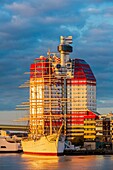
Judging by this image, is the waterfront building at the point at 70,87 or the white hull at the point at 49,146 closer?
the white hull at the point at 49,146

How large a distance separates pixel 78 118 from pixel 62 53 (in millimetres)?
25917

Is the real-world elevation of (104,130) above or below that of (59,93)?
below

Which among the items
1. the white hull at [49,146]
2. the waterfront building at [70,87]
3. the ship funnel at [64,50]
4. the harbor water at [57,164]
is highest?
the ship funnel at [64,50]

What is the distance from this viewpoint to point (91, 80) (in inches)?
7594

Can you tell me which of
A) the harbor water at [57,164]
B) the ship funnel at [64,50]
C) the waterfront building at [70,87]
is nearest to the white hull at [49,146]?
the harbor water at [57,164]

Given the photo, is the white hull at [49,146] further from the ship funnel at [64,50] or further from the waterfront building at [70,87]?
the ship funnel at [64,50]

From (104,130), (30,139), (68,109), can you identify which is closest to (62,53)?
(68,109)

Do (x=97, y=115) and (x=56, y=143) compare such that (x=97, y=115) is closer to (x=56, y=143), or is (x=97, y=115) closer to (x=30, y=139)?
(x=30, y=139)

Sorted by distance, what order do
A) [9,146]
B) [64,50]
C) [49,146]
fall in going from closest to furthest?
[49,146] < [9,146] < [64,50]

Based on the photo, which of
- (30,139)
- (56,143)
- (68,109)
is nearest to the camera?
(56,143)

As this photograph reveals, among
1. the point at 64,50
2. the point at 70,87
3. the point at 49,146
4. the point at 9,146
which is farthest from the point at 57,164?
the point at 64,50

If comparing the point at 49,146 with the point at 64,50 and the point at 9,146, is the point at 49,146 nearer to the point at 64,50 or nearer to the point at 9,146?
the point at 9,146

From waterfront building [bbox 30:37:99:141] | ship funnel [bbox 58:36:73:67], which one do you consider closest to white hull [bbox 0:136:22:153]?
waterfront building [bbox 30:37:99:141]

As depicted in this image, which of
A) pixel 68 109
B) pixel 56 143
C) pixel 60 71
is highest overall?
pixel 60 71
